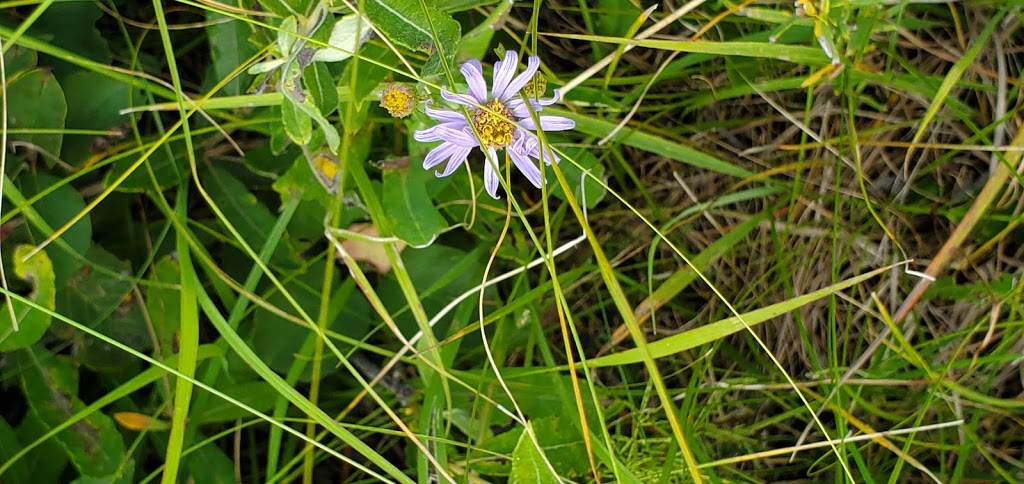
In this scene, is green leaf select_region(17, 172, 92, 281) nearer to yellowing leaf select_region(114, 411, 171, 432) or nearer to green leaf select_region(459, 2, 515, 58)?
yellowing leaf select_region(114, 411, 171, 432)

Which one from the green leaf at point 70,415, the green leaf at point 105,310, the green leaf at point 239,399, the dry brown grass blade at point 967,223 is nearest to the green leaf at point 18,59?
the green leaf at point 105,310

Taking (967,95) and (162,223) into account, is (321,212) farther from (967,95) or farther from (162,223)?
(967,95)

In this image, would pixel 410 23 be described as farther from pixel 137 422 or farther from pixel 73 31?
pixel 137 422

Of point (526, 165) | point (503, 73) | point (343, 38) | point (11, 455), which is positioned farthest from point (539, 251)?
point (11, 455)

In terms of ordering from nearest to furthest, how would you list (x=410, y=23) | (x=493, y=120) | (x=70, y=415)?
1. (x=410, y=23)
2. (x=493, y=120)
3. (x=70, y=415)

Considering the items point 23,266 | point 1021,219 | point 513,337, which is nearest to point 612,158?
point 513,337

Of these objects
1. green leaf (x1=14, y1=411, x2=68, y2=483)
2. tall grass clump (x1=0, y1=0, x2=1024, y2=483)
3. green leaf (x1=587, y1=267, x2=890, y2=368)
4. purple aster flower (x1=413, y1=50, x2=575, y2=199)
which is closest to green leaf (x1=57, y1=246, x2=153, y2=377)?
tall grass clump (x1=0, y1=0, x2=1024, y2=483)
